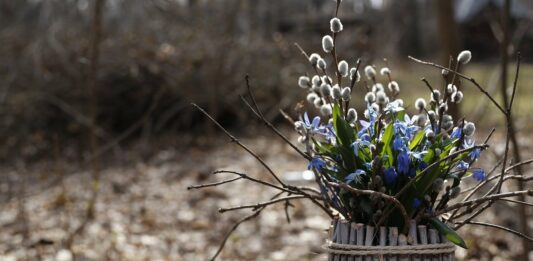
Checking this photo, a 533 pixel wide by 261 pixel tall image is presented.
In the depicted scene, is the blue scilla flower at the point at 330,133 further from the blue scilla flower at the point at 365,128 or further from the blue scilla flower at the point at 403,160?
the blue scilla flower at the point at 403,160

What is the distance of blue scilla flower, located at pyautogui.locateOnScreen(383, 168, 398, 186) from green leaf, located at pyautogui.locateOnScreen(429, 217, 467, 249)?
0.13 meters

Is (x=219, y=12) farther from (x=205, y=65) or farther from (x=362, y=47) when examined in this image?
(x=362, y=47)

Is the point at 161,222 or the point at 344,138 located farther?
the point at 161,222

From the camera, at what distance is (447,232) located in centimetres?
201

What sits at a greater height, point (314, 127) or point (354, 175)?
point (314, 127)

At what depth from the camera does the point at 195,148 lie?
29.2 feet

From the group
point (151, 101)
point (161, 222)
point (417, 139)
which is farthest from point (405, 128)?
point (151, 101)

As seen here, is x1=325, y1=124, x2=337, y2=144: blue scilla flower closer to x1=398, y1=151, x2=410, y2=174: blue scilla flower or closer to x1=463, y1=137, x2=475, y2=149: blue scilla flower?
x1=398, y1=151, x2=410, y2=174: blue scilla flower

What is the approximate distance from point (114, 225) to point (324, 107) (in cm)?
354

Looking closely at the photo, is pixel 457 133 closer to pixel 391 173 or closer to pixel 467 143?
pixel 467 143

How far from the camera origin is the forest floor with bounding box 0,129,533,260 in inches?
191

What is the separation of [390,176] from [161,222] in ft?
12.3

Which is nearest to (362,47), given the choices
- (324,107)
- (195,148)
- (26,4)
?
(195,148)

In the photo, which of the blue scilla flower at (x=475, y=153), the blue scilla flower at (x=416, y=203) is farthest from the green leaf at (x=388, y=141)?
the blue scilla flower at (x=475, y=153)
